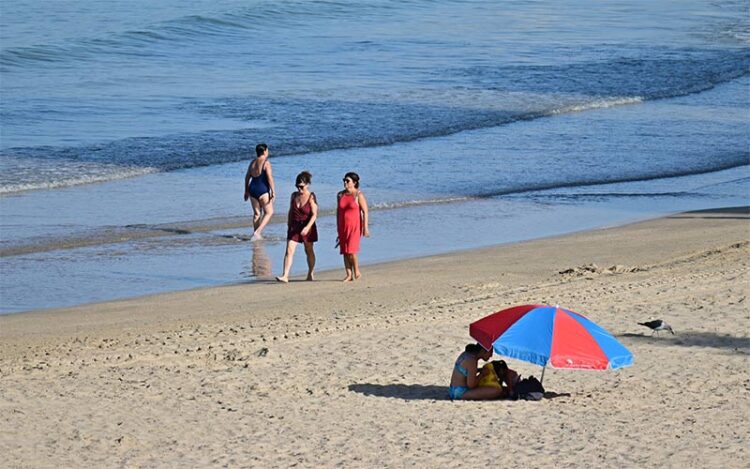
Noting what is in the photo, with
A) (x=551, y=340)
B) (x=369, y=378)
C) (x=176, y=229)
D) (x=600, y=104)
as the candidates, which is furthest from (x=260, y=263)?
(x=600, y=104)

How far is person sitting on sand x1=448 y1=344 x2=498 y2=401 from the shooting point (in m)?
9.55

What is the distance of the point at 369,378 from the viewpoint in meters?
10.1

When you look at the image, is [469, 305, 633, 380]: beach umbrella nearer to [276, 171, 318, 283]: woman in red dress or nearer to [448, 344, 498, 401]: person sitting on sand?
[448, 344, 498, 401]: person sitting on sand

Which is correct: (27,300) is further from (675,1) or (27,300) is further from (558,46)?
(675,1)

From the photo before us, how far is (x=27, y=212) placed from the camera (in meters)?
18.0

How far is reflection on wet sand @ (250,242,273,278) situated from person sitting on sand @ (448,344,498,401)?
5147 mm

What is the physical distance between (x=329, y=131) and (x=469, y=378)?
650 inches

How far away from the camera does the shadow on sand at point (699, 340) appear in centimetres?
1086

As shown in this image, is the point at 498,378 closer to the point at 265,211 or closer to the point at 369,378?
the point at 369,378

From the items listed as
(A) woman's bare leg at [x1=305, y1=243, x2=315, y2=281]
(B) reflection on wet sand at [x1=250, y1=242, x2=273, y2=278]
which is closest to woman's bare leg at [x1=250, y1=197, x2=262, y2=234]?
(B) reflection on wet sand at [x1=250, y1=242, x2=273, y2=278]

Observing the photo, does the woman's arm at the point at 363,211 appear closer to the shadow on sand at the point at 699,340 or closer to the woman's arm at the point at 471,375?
the shadow on sand at the point at 699,340

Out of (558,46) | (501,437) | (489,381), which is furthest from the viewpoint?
(558,46)

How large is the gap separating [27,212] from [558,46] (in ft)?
85.2

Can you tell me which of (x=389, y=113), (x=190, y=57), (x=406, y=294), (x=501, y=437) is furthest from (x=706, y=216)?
(x=190, y=57)
